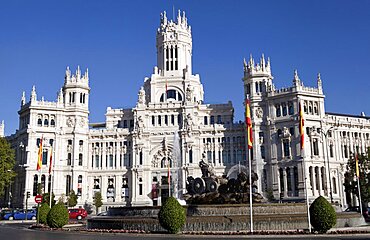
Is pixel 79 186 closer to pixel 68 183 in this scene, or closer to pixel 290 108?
pixel 68 183

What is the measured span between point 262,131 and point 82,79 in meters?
44.6

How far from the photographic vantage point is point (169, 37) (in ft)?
377

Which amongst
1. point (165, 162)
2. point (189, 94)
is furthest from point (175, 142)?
point (189, 94)

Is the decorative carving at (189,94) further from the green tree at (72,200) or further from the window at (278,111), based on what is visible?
the green tree at (72,200)

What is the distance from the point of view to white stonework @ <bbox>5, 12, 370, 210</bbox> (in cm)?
8862

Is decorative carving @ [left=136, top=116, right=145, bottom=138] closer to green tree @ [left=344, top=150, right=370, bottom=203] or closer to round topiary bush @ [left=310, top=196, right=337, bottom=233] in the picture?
green tree @ [left=344, top=150, right=370, bottom=203]

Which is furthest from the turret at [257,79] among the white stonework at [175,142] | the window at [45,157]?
the window at [45,157]

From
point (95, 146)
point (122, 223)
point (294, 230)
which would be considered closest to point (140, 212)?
point (122, 223)

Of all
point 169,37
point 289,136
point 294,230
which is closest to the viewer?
point 294,230

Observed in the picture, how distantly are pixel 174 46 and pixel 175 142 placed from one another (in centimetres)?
3057

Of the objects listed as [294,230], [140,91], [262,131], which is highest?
[140,91]

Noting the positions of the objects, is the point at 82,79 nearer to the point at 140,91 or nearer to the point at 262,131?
the point at 140,91

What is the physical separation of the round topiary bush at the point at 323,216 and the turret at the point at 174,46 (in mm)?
81482

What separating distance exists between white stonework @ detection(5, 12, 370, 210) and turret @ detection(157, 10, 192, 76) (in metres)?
9.33
